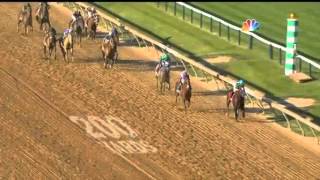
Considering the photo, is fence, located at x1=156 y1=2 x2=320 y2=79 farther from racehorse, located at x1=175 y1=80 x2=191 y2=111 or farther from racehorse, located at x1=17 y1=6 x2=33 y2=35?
racehorse, located at x1=17 y1=6 x2=33 y2=35

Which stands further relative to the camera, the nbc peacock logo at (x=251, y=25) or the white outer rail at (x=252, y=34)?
the nbc peacock logo at (x=251, y=25)

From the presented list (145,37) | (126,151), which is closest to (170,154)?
(126,151)

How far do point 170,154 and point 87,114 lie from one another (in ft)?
11.1

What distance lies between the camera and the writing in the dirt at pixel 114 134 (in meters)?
20.6

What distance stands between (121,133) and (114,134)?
7.6 inches

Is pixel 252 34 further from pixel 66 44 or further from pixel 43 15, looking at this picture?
pixel 43 15

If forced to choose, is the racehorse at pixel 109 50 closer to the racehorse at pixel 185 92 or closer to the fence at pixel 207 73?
the fence at pixel 207 73

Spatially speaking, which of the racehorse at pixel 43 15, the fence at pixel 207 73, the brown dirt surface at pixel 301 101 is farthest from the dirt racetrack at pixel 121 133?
the racehorse at pixel 43 15

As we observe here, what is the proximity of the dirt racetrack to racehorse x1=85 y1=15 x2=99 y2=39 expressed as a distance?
7.38 ft

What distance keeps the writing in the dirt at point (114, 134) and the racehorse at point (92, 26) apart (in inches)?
286

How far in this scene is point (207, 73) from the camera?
26.5 metres

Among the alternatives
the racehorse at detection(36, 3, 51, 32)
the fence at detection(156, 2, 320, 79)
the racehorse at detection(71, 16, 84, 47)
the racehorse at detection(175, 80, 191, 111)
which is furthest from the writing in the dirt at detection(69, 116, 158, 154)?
the racehorse at detection(36, 3, 51, 32)

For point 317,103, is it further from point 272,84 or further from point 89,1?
point 89,1

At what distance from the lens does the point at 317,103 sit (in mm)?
23922
